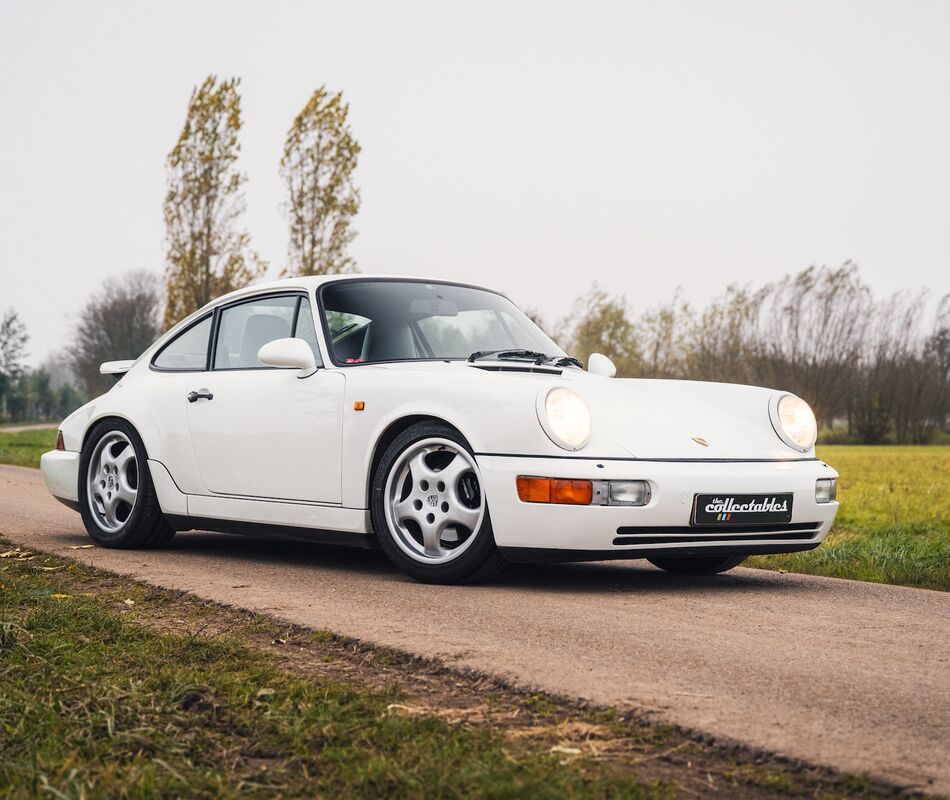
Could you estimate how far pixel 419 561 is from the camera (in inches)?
227

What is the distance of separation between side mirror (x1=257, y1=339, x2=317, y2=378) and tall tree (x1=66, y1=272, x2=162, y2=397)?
72339 millimetres

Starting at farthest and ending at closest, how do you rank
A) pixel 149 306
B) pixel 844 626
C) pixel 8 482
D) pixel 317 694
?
pixel 149 306, pixel 8 482, pixel 844 626, pixel 317 694

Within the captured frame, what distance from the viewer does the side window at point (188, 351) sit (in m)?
7.45

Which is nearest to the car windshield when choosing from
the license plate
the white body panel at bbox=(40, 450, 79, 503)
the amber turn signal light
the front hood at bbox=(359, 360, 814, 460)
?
the front hood at bbox=(359, 360, 814, 460)

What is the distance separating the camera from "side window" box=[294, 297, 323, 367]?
6727mm

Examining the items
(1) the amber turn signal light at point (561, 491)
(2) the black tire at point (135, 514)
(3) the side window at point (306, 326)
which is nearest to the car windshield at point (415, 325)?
(3) the side window at point (306, 326)

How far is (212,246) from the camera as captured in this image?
35.7 metres

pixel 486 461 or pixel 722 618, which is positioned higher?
pixel 486 461

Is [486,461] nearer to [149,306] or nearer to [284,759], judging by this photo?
[284,759]

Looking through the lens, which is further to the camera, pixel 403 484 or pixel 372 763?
pixel 403 484

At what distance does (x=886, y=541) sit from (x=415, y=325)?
388 cm

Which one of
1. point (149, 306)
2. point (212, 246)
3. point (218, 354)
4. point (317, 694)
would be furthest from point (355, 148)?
point (149, 306)

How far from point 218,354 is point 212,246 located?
29280mm

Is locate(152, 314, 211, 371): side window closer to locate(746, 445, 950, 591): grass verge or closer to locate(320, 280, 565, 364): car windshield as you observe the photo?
locate(320, 280, 565, 364): car windshield
